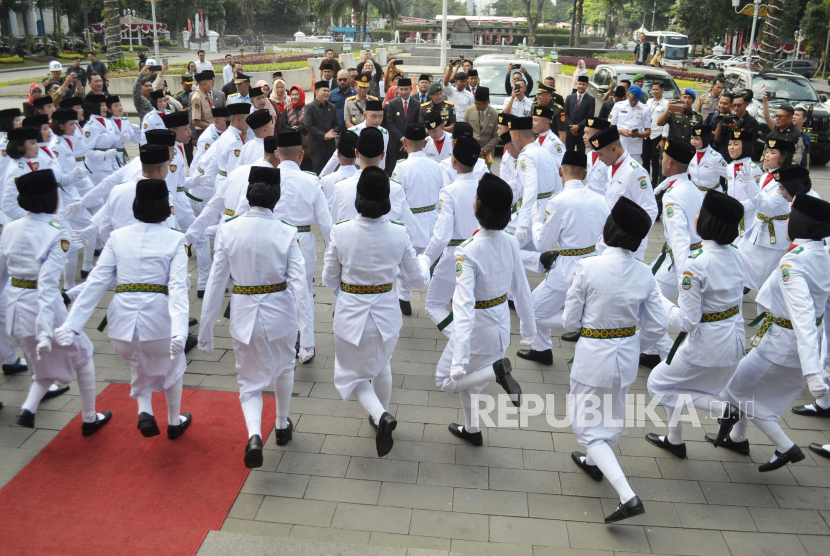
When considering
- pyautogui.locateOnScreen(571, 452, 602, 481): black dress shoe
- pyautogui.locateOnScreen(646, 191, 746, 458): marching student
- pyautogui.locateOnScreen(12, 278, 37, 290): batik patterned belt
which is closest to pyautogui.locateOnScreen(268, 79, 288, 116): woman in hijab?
pyautogui.locateOnScreen(12, 278, 37, 290): batik patterned belt

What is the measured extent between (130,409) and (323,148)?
621 cm

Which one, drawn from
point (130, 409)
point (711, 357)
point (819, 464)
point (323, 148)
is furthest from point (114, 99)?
point (819, 464)

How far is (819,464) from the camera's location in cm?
482

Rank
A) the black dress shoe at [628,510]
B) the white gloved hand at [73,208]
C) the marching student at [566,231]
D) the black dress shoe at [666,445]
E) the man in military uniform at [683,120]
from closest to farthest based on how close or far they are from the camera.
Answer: the black dress shoe at [628,510]
the black dress shoe at [666,445]
the marching student at [566,231]
the white gloved hand at [73,208]
the man in military uniform at [683,120]

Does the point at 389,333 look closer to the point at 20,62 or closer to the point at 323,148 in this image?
the point at 323,148

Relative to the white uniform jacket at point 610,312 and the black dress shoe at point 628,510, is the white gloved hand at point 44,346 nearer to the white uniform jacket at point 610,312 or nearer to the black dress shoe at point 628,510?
the white uniform jacket at point 610,312

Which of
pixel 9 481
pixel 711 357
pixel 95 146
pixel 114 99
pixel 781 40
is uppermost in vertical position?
pixel 781 40

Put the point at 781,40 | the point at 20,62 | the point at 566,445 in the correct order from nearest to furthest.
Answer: the point at 566,445 → the point at 20,62 → the point at 781,40

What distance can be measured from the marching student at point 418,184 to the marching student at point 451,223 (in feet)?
2.60

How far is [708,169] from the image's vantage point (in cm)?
753

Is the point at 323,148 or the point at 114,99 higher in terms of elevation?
the point at 114,99

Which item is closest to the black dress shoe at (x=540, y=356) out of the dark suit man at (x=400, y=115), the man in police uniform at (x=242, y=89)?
the dark suit man at (x=400, y=115)

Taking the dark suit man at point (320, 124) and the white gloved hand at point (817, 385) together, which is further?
the dark suit man at point (320, 124)

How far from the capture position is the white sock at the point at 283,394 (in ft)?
15.5
